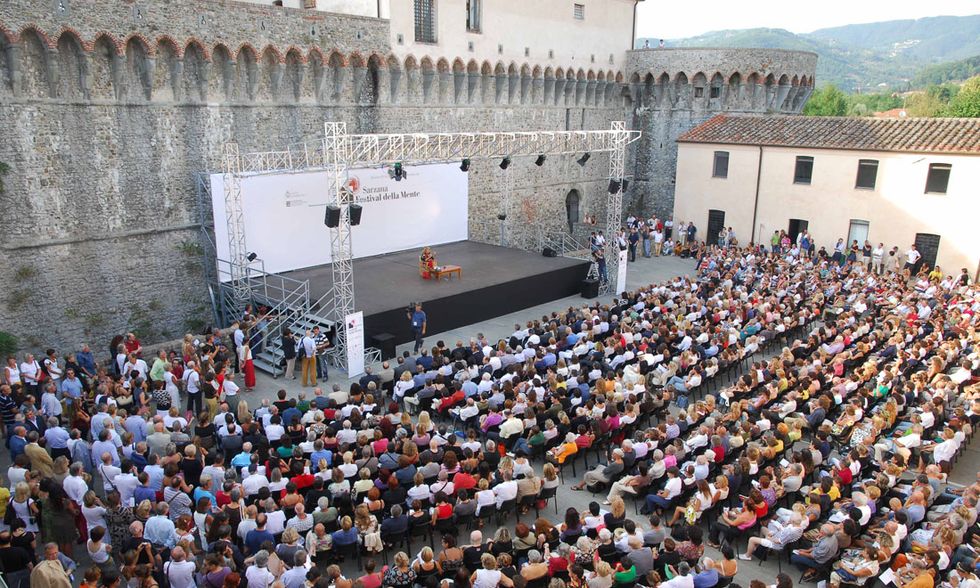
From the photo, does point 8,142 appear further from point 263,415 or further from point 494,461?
point 494,461

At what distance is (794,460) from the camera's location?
9555mm

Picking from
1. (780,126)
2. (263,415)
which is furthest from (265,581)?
(780,126)

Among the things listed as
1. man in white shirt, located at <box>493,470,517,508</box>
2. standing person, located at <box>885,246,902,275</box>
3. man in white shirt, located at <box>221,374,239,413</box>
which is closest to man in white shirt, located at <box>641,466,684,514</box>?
man in white shirt, located at <box>493,470,517,508</box>

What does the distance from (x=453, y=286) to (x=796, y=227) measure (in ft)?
49.5

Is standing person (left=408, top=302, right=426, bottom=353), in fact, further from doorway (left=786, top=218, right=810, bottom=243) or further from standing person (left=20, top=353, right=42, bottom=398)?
doorway (left=786, top=218, right=810, bottom=243)

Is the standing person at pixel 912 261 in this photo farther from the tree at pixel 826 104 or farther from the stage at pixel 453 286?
the tree at pixel 826 104

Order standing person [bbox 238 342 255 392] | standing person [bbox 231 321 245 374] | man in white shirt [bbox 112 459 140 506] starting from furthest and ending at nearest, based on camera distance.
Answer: standing person [bbox 231 321 245 374] < standing person [bbox 238 342 255 392] < man in white shirt [bbox 112 459 140 506]

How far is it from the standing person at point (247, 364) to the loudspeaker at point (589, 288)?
35.3 ft

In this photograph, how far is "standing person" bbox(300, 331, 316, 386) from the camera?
45.9ft

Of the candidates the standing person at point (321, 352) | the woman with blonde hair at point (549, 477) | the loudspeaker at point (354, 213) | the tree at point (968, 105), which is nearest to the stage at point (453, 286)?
the standing person at point (321, 352)

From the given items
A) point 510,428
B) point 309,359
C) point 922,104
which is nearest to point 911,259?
point 510,428

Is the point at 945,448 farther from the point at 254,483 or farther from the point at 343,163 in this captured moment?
the point at 343,163

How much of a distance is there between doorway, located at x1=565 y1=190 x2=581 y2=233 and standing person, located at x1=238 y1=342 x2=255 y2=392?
62.3ft

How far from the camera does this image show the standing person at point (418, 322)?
16.1 meters
